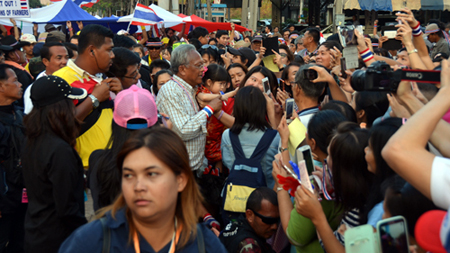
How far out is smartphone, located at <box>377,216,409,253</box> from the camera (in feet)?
4.89

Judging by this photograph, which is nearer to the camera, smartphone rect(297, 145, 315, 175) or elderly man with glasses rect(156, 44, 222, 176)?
smartphone rect(297, 145, 315, 175)

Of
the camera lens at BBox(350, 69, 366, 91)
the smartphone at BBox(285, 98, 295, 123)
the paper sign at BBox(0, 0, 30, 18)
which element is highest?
the paper sign at BBox(0, 0, 30, 18)

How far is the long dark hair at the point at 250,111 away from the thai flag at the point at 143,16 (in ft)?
31.9

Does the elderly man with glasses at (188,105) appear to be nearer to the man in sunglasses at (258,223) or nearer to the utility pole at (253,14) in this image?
the man in sunglasses at (258,223)

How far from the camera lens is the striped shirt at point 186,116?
4.40 m

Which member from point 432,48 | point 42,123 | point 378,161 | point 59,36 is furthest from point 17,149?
point 432,48

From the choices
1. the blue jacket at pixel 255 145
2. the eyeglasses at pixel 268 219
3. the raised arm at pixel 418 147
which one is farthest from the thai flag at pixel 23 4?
the raised arm at pixel 418 147

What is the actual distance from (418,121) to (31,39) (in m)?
10.7

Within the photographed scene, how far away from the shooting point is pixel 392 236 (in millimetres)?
1494

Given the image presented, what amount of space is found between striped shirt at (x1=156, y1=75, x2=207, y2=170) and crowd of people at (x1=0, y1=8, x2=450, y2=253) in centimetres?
2

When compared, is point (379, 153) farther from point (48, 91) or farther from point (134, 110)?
point (48, 91)

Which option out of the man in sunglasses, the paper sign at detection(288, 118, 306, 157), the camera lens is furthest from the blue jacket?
the camera lens

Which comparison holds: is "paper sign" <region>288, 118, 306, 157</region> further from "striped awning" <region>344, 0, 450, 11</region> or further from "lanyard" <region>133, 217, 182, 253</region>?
"striped awning" <region>344, 0, 450, 11</region>

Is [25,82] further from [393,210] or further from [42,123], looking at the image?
[393,210]
